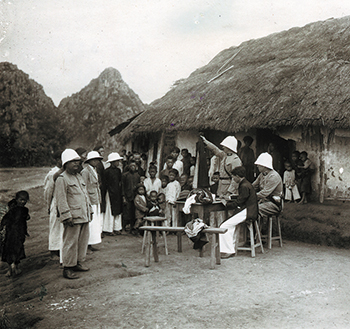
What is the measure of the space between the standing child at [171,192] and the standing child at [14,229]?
316 cm

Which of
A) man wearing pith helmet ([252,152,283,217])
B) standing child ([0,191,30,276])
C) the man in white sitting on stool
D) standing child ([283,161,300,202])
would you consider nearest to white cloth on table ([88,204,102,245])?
standing child ([0,191,30,276])

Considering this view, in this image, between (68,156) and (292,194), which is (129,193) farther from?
(292,194)

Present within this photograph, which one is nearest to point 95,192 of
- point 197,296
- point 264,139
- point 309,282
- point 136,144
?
point 197,296

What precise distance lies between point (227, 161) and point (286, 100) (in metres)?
1.92

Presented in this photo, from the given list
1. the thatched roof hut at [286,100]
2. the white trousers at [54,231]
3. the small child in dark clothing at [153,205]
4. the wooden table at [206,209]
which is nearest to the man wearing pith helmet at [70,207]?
the white trousers at [54,231]

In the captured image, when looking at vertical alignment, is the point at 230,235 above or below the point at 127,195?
below

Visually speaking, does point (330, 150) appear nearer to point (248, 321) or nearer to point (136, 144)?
point (248, 321)

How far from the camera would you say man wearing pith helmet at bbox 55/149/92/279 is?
494cm

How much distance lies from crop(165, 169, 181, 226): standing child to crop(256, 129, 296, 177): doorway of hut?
7.60ft

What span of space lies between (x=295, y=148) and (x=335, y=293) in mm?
4575

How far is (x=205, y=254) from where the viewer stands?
6.18 metres

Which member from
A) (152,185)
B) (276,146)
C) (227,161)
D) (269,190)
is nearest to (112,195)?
(152,185)

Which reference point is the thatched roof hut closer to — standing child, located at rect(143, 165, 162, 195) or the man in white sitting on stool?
standing child, located at rect(143, 165, 162, 195)

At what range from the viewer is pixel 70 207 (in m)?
5.06
